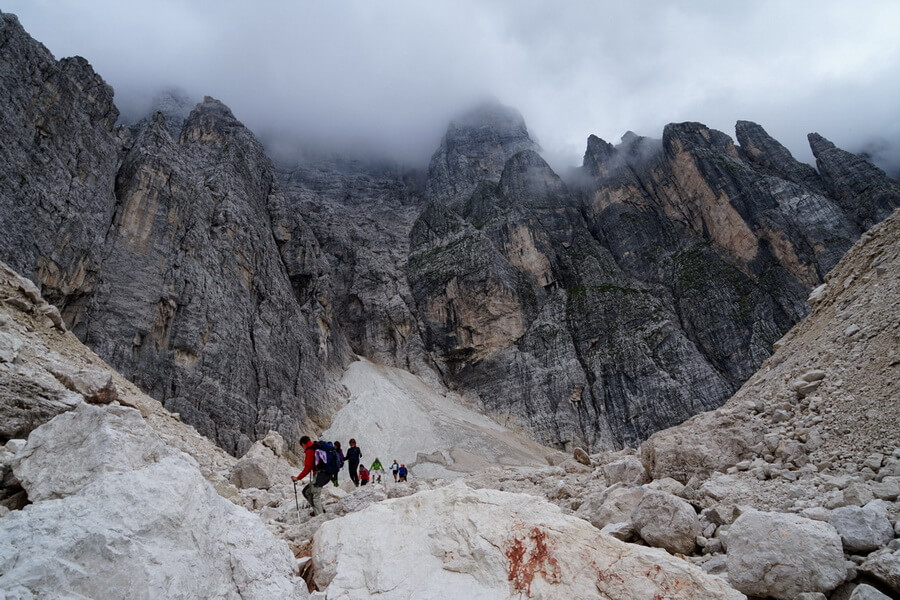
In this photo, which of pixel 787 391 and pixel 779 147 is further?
pixel 779 147

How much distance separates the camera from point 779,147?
8356cm

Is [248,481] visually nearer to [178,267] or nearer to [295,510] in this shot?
[295,510]

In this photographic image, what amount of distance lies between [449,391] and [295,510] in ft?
191

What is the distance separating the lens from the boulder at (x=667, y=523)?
20.4 feet

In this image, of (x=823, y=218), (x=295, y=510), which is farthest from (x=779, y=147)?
(x=295, y=510)

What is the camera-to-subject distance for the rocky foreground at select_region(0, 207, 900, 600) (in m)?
3.87

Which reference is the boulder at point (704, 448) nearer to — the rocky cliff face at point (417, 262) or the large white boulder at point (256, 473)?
the large white boulder at point (256, 473)

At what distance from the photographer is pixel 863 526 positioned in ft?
16.6

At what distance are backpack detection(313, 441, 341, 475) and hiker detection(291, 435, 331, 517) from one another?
2 centimetres

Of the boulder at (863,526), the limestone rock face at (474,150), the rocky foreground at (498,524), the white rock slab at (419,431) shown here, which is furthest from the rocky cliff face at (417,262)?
the boulder at (863,526)

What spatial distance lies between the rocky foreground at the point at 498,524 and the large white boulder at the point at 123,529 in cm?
1

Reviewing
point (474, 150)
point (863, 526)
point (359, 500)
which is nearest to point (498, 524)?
point (863, 526)

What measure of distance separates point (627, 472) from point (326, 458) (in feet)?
20.5

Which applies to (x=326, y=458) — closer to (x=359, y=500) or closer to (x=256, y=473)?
(x=359, y=500)
